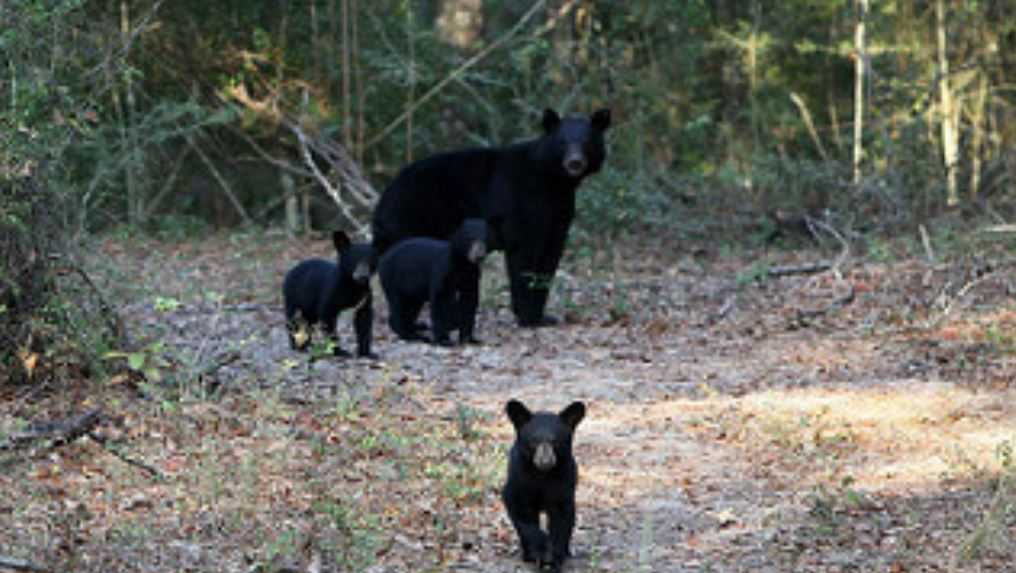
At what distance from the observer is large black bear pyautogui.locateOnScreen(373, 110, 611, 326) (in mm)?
13367

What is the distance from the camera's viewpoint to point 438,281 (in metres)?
12.0

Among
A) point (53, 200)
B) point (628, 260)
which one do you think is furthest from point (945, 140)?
point (53, 200)

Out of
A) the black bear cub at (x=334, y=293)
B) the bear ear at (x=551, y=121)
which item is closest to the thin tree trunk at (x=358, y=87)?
the bear ear at (x=551, y=121)

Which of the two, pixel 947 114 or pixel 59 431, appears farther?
pixel 947 114

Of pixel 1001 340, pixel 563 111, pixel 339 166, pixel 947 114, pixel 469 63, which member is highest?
pixel 469 63

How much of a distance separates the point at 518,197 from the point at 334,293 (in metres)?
2.92

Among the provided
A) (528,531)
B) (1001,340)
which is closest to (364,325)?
(1001,340)

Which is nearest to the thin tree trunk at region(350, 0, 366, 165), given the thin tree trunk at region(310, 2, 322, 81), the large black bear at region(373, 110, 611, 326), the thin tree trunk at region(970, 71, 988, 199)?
the thin tree trunk at region(310, 2, 322, 81)

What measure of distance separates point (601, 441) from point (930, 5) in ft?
38.1

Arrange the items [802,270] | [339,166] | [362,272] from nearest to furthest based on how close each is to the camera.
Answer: [362,272] < [802,270] < [339,166]

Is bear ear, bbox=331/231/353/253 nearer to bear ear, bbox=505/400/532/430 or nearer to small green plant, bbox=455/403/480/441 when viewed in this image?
small green plant, bbox=455/403/480/441

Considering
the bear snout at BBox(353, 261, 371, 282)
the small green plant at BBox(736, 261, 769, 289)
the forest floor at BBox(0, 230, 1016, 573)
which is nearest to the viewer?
the forest floor at BBox(0, 230, 1016, 573)

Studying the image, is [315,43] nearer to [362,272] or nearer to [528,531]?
[362,272]

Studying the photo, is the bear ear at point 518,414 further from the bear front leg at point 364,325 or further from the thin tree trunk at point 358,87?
the thin tree trunk at point 358,87
